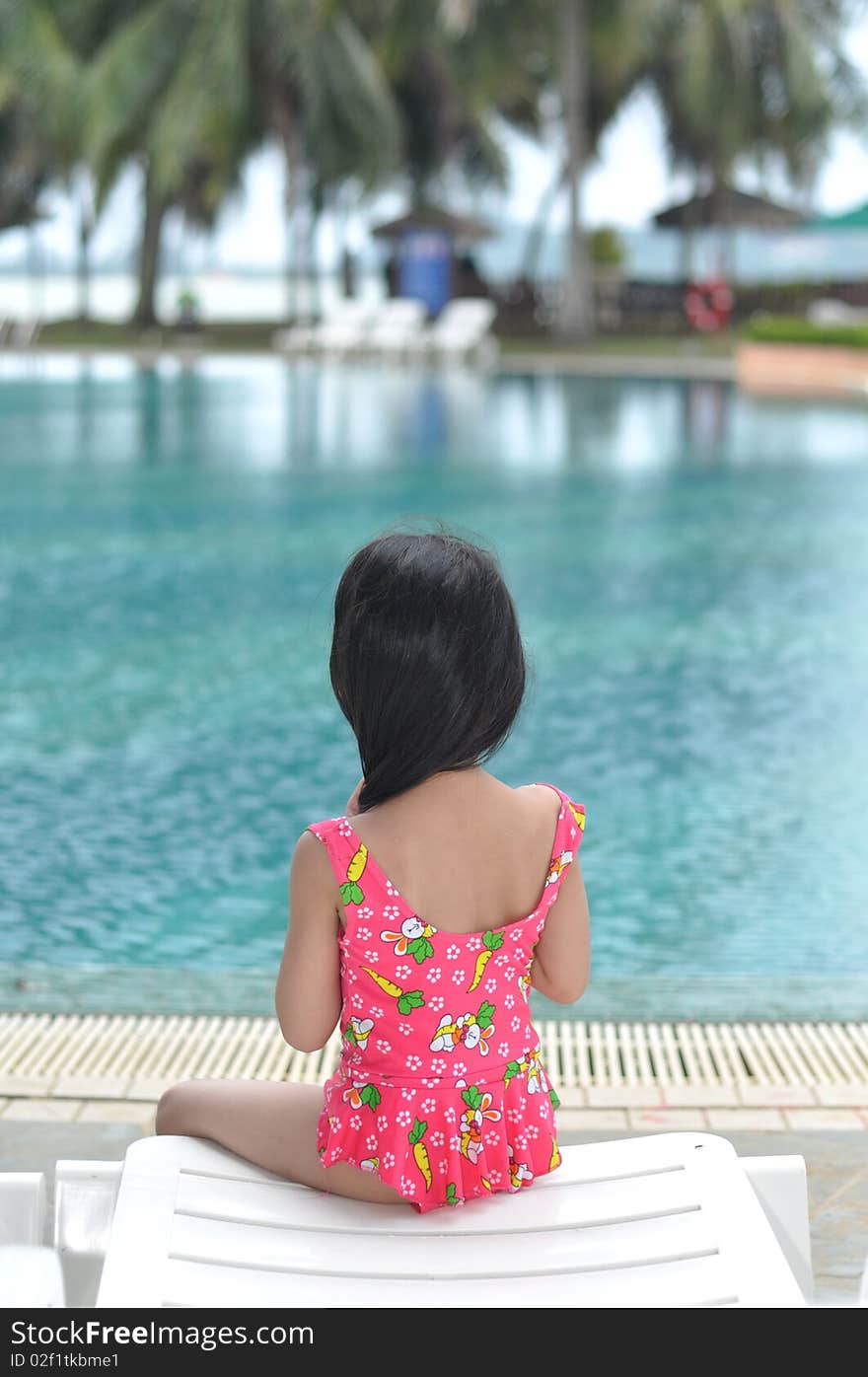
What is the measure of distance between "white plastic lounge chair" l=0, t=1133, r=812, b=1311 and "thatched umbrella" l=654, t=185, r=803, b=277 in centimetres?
3500

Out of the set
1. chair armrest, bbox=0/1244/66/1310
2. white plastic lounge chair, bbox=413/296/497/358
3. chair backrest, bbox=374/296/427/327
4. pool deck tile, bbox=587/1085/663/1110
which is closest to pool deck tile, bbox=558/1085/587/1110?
pool deck tile, bbox=587/1085/663/1110

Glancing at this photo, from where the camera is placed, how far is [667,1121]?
2854 millimetres

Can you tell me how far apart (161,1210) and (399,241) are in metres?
→ 36.4

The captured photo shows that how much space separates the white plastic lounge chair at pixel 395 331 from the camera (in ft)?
95.7

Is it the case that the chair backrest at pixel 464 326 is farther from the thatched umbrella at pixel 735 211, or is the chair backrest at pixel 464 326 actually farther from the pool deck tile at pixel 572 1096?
the pool deck tile at pixel 572 1096

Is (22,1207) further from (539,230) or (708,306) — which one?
(539,230)

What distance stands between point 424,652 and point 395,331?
28.2 m

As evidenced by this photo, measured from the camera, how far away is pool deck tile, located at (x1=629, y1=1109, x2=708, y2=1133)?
282 cm

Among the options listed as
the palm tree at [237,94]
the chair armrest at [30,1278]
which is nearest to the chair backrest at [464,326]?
the palm tree at [237,94]

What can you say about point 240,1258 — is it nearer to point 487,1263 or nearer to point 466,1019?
point 487,1263

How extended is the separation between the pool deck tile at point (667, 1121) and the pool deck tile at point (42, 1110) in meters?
0.87

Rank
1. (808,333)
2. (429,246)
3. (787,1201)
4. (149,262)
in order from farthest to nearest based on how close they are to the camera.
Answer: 1. (429,246)
2. (149,262)
3. (808,333)
4. (787,1201)

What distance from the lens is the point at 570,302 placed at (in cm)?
3203

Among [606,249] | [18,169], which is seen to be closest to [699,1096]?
[606,249]
